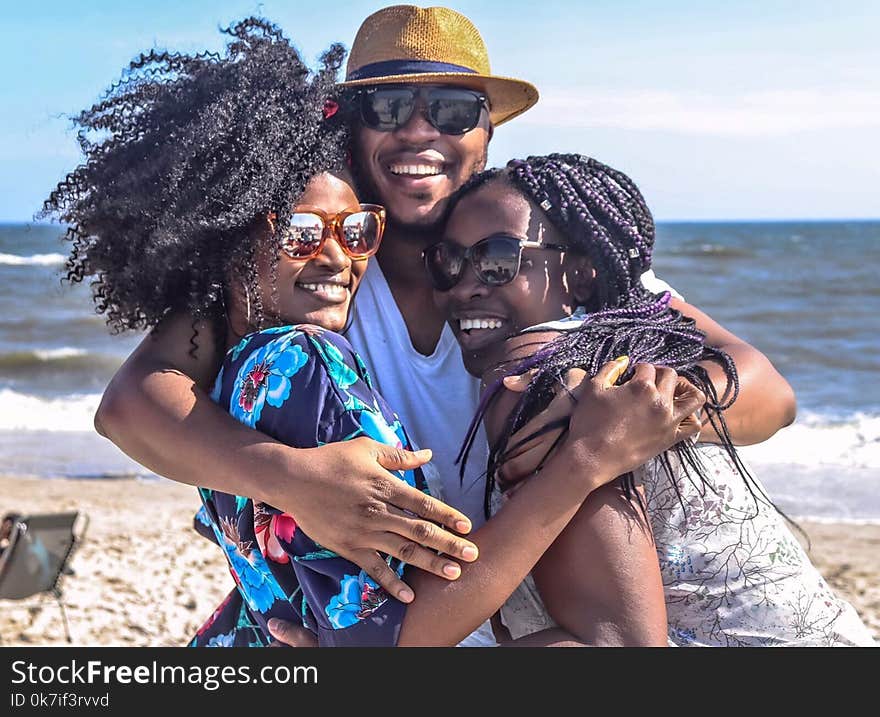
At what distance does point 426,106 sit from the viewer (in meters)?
3.00

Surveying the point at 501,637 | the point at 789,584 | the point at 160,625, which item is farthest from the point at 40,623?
the point at 789,584

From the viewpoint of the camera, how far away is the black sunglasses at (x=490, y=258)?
2523mm

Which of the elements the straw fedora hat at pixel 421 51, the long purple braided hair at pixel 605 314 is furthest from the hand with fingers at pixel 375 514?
the straw fedora hat at pixel 421 51

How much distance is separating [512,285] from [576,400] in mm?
514

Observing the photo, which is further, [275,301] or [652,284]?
[652,284]

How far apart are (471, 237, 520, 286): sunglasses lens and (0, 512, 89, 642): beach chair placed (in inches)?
197

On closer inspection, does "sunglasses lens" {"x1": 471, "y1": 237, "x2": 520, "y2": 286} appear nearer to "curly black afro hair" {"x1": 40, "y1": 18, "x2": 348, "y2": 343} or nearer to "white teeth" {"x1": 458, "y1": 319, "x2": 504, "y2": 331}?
"white teeth" {"x1": 458, "y1": 319, "x2": 504, "y2": 331}

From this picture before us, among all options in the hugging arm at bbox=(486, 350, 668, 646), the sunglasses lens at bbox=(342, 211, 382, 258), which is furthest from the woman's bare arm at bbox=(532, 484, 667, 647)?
the sunglasses lens at bbox=(342, 211, 382, 258)

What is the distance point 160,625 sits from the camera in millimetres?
6773

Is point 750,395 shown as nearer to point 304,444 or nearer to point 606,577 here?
point 606,577

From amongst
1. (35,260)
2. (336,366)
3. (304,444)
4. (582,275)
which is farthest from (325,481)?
(35,260)

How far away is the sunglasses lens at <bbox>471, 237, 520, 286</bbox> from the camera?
2.52 m
